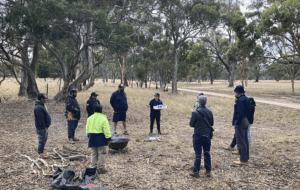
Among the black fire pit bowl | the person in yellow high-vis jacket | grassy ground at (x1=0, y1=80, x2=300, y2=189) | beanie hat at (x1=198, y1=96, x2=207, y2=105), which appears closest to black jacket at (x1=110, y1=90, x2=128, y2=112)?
grassy ground at (x1=0, y1=80, x2=300, y2=189)

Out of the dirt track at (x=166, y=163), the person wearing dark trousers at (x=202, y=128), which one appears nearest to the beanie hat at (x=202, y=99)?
the person wearing dark trousers at (x=202, y=128)

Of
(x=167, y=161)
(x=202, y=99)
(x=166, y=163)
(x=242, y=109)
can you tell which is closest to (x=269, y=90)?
(x=242, y=109)

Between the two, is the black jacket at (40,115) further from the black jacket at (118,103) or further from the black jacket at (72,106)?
the black jacket at (118,103)

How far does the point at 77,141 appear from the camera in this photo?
7168mm

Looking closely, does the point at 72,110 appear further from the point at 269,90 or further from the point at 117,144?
the point at 269,90

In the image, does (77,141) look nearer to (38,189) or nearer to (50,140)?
(50,140)

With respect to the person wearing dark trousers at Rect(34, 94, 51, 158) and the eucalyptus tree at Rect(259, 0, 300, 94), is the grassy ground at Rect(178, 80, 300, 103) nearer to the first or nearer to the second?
the eucalyptus tree at Rect(259, 0, 300, 94)

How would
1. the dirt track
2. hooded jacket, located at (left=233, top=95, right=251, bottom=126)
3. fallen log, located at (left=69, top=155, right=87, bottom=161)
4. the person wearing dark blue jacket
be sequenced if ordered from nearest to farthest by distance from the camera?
the dirt track → hooded jacket, located at (left=233, top=95, right=251, bottom=126) → fallen log, located at (left=69, top=155, right=87, bottom=161) → the person wearing dark blue jacket

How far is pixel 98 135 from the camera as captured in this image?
4.57 m

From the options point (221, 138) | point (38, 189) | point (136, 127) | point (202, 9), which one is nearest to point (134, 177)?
point (38, 189)

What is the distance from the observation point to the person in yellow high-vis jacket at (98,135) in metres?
4.55

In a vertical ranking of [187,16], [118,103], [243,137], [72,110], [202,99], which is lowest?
[243,137]

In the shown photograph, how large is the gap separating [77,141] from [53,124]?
3599mm

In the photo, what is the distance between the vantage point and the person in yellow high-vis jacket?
14.9 ft
